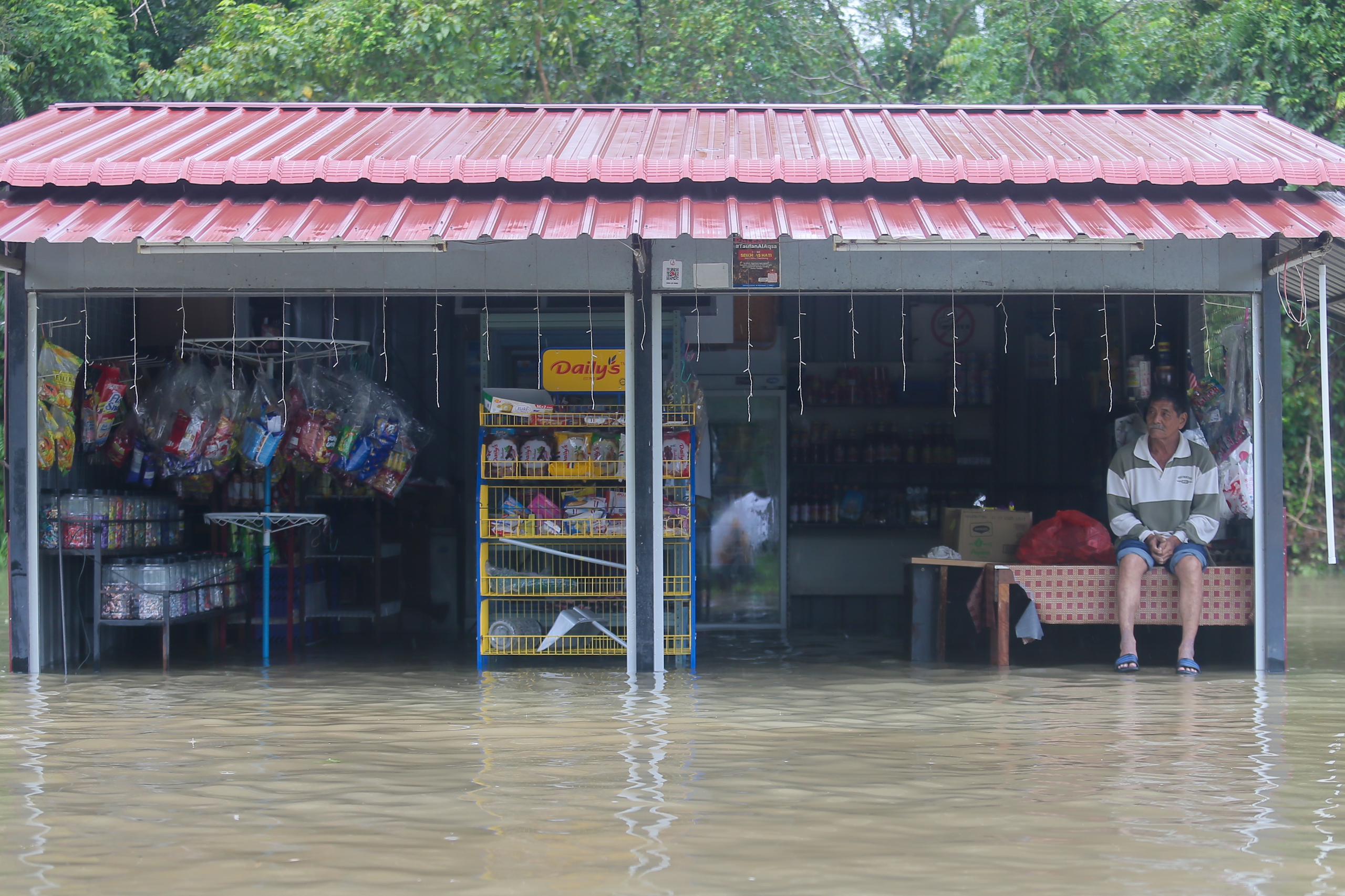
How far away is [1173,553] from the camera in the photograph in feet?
27.7

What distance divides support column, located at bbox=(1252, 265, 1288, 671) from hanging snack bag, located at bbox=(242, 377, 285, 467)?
6314 mm

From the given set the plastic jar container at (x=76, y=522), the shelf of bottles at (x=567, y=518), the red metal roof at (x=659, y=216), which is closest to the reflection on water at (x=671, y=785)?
the shelf of bottles at (x=567, y=518)

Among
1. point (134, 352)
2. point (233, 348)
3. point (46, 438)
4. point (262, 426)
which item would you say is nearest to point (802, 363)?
point (262, 426)

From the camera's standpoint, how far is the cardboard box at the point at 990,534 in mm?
9359

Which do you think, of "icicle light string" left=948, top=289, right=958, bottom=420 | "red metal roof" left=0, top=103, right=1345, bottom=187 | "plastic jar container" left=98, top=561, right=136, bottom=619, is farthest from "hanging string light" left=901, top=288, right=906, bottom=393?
"plastic jar container" left=98, top=561, right=136, bottom=619

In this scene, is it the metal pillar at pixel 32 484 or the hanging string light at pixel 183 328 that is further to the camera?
the hanging string light at pixel 183 328

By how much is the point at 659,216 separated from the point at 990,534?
3.52 meters

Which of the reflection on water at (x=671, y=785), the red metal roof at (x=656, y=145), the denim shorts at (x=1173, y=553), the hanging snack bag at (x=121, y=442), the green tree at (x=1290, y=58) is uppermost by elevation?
the green tree at (x=1290, y=58)

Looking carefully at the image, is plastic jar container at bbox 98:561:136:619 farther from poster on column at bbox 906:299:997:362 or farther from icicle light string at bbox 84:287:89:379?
poster on column at bbox 906:299:997:362

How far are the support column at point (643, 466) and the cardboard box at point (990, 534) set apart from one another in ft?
7.93

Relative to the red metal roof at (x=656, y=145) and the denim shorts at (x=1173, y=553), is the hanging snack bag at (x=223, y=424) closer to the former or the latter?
the red metal roof at (x=656, y=145)

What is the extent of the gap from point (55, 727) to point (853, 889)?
14.2ft

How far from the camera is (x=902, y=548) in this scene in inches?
463

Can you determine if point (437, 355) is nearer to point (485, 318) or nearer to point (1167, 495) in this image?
point (485, 318)
